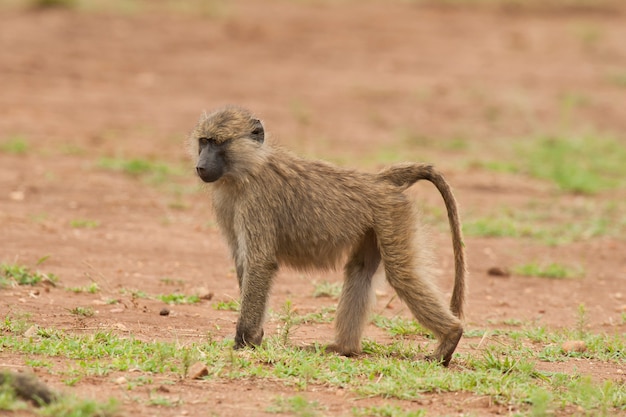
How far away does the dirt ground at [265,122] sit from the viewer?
7.64 meters

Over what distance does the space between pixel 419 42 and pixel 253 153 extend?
16.0m

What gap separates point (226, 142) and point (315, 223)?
0.76 m

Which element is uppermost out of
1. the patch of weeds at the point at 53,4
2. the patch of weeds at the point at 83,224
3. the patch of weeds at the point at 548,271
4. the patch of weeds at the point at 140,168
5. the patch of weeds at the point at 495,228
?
the patch of weeds at the point at 53,4

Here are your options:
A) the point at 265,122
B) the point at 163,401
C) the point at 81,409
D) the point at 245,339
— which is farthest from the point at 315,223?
the point at 265,122

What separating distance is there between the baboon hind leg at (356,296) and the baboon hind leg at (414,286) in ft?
0.74

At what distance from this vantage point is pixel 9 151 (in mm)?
12797

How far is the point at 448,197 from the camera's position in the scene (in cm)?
662

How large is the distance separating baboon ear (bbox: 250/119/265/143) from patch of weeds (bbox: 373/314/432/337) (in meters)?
1.62

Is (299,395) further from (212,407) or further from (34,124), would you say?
(34,124)

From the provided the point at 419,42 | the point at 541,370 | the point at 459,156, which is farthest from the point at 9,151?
the point at 419,42

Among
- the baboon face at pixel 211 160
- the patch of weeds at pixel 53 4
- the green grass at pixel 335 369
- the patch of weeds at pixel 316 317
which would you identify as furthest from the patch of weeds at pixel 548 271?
the patch of weeds at pixel 53 4

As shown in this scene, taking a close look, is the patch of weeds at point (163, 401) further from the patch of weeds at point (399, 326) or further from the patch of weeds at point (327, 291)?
the patch of weeds at point (327, 291)

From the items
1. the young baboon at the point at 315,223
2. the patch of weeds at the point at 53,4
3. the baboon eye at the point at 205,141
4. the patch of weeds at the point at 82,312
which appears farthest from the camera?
the patch of weeds at the point at 53,4

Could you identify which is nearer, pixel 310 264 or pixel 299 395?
pixel 299 395
